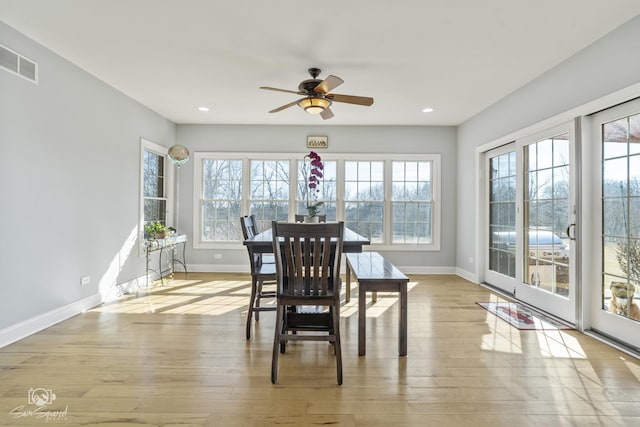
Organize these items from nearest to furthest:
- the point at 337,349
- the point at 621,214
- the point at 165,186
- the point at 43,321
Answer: the point at 337,349
the point at 621,214
the point at 43,321
the point at 165,186

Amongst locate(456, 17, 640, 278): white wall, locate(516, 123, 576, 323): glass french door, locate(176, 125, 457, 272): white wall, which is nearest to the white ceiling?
locate(456, 17, 640, 278): white wall

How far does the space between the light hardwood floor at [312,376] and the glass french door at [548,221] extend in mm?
655

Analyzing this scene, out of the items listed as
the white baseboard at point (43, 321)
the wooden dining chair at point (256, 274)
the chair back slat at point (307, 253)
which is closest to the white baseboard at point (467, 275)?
the wooden dining chair at point (256, 274)

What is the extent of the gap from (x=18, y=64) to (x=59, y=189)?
1121mm

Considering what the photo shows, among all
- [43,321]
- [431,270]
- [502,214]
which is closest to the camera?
[43,321]

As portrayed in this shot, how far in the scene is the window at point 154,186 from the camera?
4797mm

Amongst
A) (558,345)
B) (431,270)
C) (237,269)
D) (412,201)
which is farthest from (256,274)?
(431,270)

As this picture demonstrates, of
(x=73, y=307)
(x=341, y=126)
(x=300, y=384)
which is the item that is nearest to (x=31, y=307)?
(x=73, y=307)

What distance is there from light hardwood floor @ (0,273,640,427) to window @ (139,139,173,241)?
2.02 meters

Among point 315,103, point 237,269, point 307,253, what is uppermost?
point 315,103

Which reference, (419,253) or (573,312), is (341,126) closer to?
(419,253)

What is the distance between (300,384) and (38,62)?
3.58m

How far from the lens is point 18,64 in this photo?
2.79 meters

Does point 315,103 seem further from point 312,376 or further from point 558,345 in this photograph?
A: point 558,345
